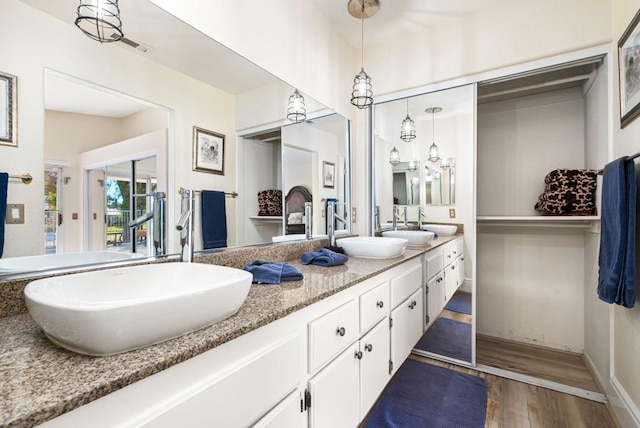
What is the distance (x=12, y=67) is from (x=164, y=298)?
83cm

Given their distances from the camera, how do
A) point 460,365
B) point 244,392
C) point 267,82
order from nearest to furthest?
point 244,392
point 267,82
point 460,365

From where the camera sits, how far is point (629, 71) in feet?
4.94

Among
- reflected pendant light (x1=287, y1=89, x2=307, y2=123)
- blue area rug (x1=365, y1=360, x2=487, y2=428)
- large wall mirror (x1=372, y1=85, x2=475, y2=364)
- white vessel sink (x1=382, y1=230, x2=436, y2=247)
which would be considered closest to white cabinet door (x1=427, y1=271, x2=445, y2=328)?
large wall mirror (x1=372, y1=85, x2=475, y2=364)

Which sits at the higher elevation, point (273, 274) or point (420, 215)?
point (420, 215)

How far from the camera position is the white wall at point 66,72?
2.80 feet

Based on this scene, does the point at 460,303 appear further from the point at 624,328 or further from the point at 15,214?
the point at 15,214

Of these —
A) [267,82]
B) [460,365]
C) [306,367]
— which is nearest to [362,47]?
[267,82]

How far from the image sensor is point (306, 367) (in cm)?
101

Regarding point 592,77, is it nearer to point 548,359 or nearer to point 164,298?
point 548,359

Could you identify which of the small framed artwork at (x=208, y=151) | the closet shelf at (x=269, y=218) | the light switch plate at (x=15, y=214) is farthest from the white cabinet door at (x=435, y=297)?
the light switch plate at (x=15, y=214)

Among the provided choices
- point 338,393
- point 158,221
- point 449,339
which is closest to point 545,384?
point 449,339

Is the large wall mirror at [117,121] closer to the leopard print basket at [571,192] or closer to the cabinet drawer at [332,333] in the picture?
the cabinet drawer at [332,333]

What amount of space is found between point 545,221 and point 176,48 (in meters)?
2.77

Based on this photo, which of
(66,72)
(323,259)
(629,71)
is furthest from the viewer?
(323,259)
